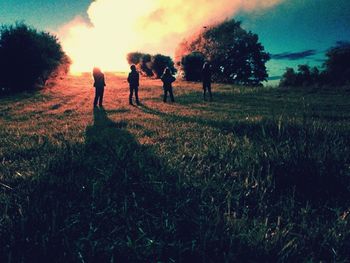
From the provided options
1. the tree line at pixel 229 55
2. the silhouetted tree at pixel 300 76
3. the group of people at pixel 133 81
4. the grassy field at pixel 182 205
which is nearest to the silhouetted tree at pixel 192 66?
the tree line at pixel 229 55

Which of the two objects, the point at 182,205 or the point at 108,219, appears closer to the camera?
the point at 108,219

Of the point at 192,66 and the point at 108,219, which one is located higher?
the point at 192,66

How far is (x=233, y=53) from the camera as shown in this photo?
5112 centimetres

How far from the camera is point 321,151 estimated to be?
3627 mm

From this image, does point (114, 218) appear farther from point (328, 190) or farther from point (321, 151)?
point (321, 151)

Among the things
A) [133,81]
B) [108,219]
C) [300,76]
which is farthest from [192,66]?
[108,219]

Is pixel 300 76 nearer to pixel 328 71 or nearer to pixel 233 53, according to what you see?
pixel 328 71

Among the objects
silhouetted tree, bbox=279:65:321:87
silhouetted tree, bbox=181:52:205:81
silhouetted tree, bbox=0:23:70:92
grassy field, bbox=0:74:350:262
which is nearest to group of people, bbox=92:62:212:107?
grassy field, bbox=0:74:350:262

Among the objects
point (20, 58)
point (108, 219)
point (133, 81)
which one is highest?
point (20, 58)

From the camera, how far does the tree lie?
5094 cm

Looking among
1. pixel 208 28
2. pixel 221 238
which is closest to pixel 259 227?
pixel 221 238

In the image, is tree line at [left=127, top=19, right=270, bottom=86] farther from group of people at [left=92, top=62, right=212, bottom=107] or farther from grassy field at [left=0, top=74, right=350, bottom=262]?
grassy field at [left=0, top=74, right=350, bottom=262]

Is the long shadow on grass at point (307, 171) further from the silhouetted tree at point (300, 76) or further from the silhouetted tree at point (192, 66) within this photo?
the silhouetted tree at point (192, 66)

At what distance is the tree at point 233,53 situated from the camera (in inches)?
2005
